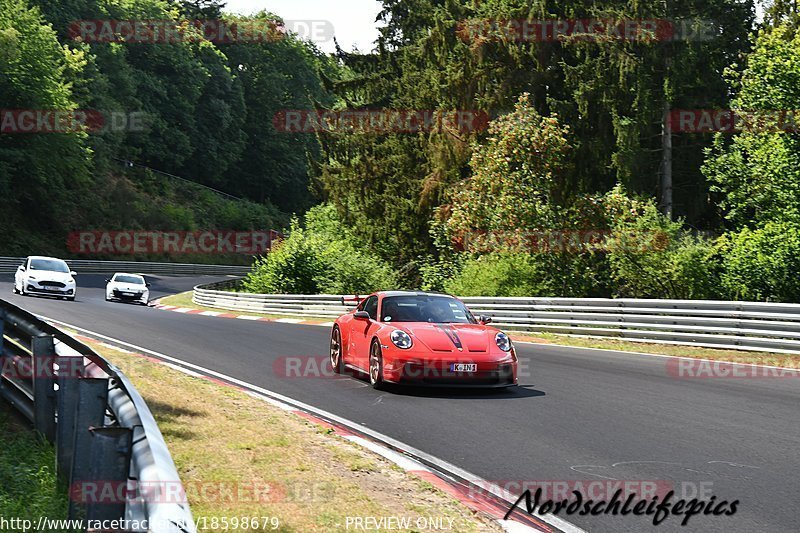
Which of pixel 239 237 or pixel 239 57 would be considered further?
pixel 239 57

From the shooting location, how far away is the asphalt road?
23.4 ft

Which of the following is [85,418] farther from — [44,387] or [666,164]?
[666,164]

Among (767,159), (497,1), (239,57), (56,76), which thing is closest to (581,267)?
(767,159)

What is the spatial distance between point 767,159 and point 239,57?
8338 cm

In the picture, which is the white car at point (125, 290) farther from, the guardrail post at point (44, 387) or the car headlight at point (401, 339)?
the guardrail post at point (44, 387)

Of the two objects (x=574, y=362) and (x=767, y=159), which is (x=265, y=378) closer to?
(x=574, y=362)

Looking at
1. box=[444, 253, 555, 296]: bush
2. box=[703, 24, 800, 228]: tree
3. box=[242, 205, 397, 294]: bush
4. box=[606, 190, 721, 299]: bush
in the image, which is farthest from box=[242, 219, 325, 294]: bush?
box=[703, 24, 800, 228]: tree

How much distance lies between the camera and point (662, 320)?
20016 millimetres

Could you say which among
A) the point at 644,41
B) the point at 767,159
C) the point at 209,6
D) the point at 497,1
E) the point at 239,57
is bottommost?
the point at 767,159

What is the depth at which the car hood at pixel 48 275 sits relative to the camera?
35.9 metres

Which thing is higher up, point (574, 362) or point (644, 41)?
point (644, 41)

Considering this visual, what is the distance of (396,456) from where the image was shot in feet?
27.3

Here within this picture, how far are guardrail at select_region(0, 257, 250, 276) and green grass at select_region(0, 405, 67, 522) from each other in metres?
52.0

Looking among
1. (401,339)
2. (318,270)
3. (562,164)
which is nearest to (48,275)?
(318,270)
